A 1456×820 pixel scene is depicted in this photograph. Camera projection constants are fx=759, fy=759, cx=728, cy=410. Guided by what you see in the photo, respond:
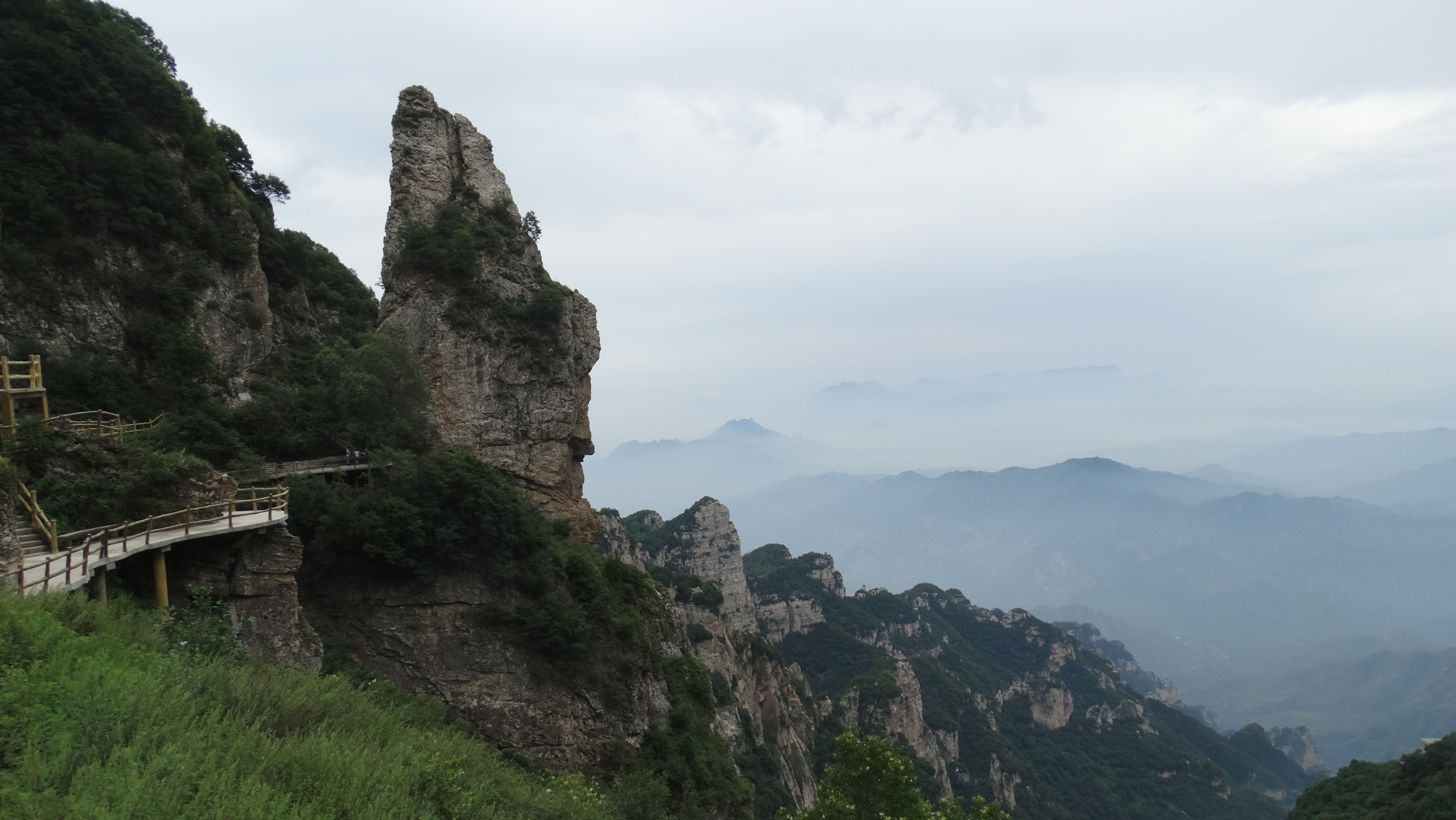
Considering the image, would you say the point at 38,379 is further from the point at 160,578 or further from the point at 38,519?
the point at 160,578

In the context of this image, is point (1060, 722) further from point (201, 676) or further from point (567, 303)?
point (201, 676)

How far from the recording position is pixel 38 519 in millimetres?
13523

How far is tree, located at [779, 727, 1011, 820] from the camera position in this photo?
19.9m

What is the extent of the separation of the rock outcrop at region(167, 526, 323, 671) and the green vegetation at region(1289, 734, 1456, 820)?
45936 mm

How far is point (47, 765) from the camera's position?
684 cm

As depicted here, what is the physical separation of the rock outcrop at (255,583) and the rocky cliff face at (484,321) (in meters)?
12.0

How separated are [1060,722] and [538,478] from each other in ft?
313

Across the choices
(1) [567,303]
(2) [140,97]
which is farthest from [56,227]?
(1) [567,303]

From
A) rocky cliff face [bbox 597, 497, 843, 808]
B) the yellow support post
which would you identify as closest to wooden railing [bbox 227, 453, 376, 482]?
the yellow support post

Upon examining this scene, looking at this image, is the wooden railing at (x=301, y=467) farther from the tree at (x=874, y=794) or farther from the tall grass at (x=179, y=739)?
the tree at (x=874, y=794)

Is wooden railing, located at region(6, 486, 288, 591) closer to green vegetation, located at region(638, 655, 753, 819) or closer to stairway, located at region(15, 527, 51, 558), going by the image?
stairway, located at region(15, 527, 51, 558)

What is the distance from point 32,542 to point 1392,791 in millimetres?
59358

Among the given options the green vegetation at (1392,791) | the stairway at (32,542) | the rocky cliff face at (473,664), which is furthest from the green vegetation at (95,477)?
the green vegetation at (1392,791)

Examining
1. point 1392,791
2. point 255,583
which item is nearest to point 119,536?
point 255,583
